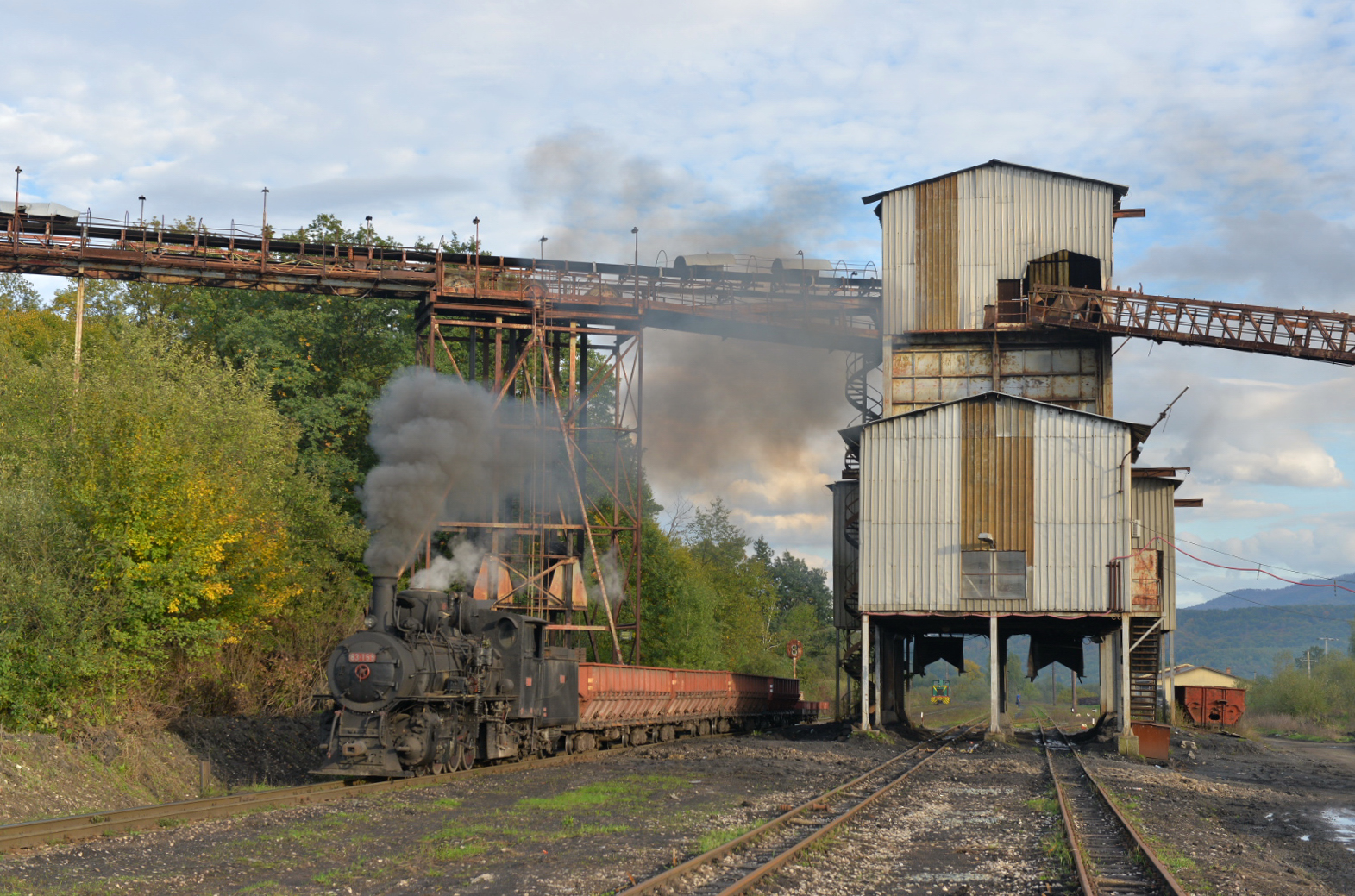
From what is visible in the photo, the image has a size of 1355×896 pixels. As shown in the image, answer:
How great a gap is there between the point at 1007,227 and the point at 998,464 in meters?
9.41

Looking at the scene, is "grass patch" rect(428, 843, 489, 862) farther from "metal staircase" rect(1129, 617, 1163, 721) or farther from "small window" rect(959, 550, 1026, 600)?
"metal staircase" rect(1129, 617, 1163, 721)

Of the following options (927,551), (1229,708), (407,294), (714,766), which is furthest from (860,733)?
(1229,708)

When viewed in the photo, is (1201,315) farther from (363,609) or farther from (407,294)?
(363,609)

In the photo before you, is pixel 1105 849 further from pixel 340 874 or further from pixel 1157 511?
pixel 1157 511

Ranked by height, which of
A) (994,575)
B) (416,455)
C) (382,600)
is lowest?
(382,600)

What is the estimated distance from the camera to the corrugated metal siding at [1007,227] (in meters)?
38.5

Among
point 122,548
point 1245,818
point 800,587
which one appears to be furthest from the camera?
point 800,587

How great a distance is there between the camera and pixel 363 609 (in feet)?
112

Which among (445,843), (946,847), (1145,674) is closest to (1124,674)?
(1145,674)

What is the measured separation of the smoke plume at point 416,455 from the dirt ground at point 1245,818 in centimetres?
1374

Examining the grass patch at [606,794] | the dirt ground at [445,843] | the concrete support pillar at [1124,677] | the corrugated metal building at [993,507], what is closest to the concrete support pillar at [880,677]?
the corrugated metal building at [993,507]

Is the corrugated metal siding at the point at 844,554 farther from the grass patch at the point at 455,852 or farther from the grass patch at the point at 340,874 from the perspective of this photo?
the grass patch at the point at 340,874

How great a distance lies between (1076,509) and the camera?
33625 mm

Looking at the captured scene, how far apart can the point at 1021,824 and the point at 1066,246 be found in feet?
86.3
